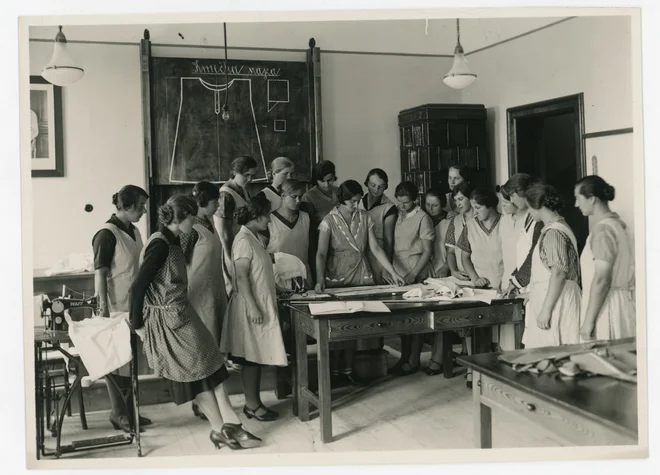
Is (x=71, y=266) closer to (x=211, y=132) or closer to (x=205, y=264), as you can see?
(x=205, y=264)

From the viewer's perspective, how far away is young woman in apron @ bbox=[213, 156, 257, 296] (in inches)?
181

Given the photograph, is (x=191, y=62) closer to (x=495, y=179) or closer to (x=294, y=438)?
(x=495, y=179)

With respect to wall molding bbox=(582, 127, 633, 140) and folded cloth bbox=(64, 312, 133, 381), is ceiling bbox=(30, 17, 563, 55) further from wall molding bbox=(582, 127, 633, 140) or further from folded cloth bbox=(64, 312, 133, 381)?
Result: folded cloth bbox=(64, 312, 133, 381)

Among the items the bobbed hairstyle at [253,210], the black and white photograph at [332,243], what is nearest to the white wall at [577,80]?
the black and white photograph at [332,243]

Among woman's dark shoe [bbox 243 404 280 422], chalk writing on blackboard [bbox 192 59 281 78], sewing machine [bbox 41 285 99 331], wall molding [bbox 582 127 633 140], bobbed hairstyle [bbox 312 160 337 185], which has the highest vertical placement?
chalk writing on blackboard [bbox 192 59 281 78]

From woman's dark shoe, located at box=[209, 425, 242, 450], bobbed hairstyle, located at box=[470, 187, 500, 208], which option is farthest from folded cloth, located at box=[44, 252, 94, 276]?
bobbed hairstyle, located at box=[470, 187, 500, 208]

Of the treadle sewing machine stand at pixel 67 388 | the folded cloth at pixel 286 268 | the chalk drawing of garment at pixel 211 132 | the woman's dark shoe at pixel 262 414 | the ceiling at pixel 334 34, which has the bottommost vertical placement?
the woman's dark shoe at pixel 262 414

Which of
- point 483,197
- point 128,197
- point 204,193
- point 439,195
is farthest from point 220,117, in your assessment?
point 483,197

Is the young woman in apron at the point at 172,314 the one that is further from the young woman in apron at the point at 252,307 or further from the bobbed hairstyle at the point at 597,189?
the bobbed hairstyle at the point at 597,189

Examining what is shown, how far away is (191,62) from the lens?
6465 mm

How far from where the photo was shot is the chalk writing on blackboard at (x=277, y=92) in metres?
6.72

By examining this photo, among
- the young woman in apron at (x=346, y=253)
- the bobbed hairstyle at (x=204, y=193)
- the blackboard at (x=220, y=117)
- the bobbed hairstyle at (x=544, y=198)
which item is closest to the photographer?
the bobbed hairstyle at (x=544, y=198)

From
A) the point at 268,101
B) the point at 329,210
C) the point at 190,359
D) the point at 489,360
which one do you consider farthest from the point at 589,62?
the point at 190,359

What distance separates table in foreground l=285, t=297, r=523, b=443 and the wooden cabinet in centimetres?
293
